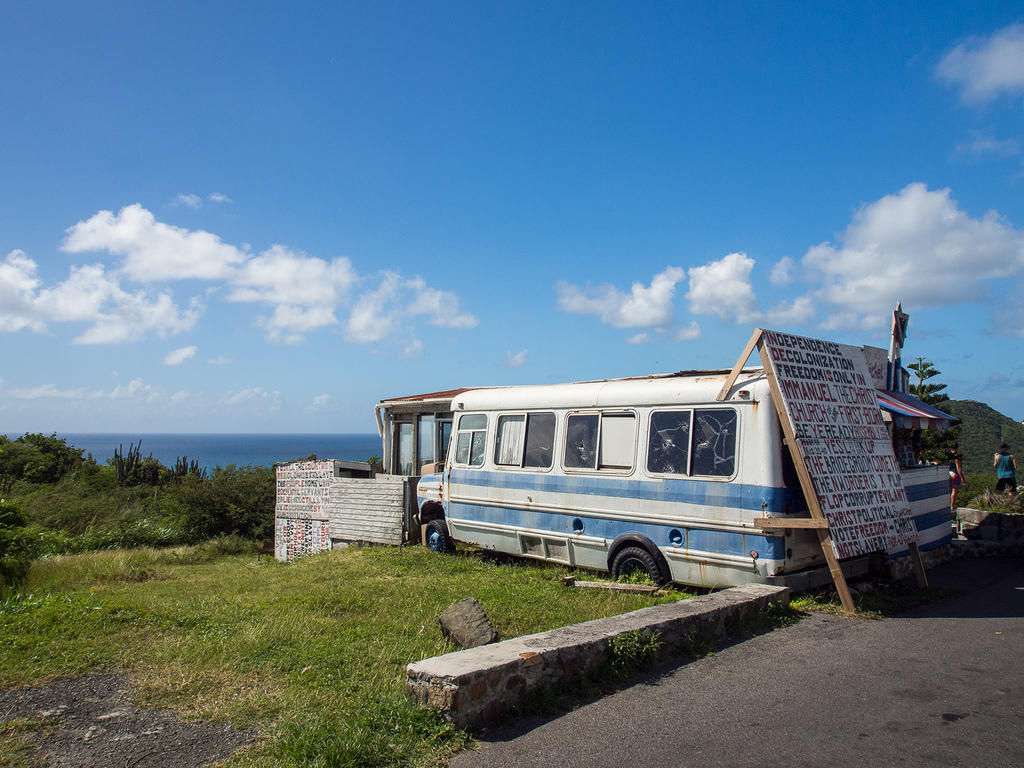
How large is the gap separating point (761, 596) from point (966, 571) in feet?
16.8

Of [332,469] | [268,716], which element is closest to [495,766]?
[268,716]

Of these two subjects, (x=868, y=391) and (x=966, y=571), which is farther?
(x=966, y=571)

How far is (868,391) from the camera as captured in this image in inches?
347

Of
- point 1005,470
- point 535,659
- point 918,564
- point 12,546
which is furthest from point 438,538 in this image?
point 1005,470

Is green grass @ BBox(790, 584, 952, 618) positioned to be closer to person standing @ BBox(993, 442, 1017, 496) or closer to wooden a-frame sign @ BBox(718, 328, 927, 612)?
wooden a-frame sign @ BBox(718, 328, 927, 612)

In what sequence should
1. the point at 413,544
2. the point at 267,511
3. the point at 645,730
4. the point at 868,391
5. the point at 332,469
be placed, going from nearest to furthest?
1. the point at 645,730
2. the point at 868,391
3. the point at 413,544
4. the point at 332,469
5. the point at 267,511

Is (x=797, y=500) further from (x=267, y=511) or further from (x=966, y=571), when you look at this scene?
(x=267, y=511)

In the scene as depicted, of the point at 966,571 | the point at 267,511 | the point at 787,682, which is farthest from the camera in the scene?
the point at 267,511

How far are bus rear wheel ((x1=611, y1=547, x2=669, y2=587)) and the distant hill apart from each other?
84.9 feet

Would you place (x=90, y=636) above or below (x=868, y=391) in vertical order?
below

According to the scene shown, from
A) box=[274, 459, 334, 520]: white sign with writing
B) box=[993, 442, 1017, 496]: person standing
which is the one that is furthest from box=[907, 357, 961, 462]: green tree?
box=[274, 459, 334, 520]: white sign with writing

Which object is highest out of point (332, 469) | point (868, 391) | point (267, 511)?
point (868, 391)

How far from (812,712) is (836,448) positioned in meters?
3.80

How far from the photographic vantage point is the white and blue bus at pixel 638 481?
740cm
